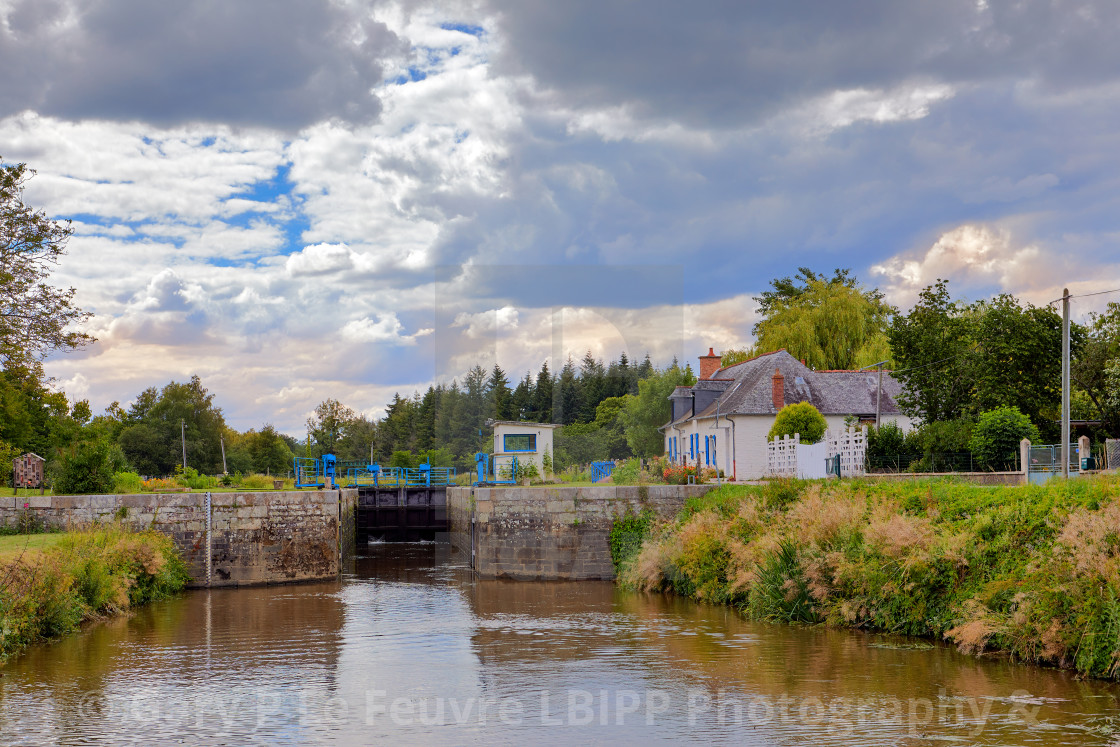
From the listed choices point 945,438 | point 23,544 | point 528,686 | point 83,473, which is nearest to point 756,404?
point 945,438

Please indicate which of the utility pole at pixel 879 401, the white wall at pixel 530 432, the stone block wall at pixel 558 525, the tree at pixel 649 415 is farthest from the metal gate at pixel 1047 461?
the tree at pixel 649 415

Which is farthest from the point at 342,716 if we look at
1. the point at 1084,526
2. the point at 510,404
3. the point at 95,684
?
the point at 510,404

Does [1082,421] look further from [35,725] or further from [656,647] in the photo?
[35,725]

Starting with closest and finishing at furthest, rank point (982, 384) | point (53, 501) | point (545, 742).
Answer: point (545, 742), point (53, 501), point (982, 384)

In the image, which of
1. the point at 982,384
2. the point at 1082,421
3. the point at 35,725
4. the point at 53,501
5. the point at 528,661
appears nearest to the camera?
the point at 35,725

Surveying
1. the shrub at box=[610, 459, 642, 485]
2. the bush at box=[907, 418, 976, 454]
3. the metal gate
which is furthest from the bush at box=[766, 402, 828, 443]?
the metal gate

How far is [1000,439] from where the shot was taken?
2589cm

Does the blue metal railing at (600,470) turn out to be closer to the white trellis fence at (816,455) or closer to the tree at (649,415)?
the white trellis fence at (816,455)

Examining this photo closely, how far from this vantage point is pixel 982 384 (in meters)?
31.2

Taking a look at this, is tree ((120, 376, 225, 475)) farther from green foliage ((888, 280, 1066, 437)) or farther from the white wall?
green foliage ((888, 280, 1066, 437))

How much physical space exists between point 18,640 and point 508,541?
12.4 m

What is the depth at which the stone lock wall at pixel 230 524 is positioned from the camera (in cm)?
2373

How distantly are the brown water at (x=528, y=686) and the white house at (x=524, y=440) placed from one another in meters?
20.3

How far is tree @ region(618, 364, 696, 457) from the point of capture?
4650cm
